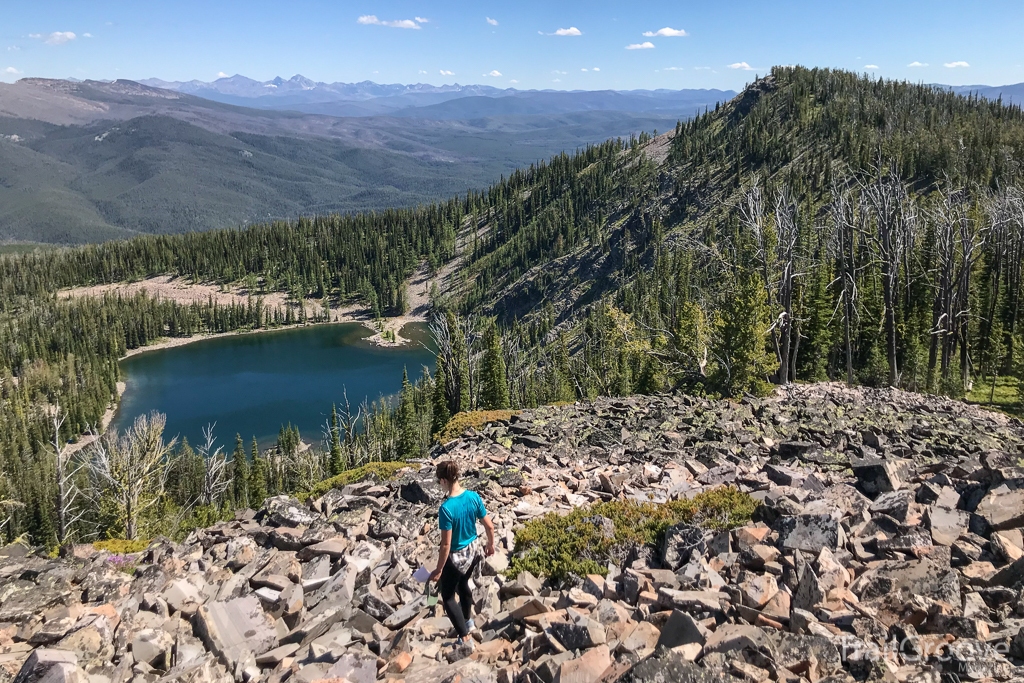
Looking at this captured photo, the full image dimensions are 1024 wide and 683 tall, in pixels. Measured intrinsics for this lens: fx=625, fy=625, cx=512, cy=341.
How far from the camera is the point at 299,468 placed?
3302 inches

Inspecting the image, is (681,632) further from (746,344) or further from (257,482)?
(257,482)

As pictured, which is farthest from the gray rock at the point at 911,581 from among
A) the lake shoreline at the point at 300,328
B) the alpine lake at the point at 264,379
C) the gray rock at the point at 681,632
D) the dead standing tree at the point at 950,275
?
the lake shoreline at the point at 300,328

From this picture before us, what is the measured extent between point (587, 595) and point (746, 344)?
3239 cm

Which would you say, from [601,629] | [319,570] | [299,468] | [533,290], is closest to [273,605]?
[319,570]

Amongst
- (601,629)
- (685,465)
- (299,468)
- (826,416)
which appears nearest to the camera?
(601,629)

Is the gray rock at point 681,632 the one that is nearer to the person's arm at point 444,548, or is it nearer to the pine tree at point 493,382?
the person's arm at point 444,548

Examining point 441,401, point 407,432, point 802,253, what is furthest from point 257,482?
point 802,253

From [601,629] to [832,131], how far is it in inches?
6699

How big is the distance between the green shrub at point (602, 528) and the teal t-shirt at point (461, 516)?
105 inches

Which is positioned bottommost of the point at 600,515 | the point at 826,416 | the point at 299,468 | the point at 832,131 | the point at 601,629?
the point at 299,468

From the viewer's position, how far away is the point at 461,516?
10297 millimetres

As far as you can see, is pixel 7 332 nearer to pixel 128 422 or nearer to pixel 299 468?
pixel 128 422

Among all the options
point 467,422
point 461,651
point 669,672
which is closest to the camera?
point 669,672

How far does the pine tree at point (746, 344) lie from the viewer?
38781mm
